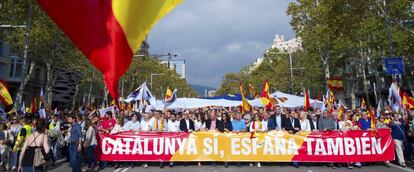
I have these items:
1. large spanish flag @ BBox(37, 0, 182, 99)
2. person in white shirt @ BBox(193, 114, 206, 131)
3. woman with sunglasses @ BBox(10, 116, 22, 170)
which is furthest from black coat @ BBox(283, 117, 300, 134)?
large spanish flag @ BBox(37, 0, 182, 99)

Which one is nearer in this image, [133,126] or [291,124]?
[291,124]

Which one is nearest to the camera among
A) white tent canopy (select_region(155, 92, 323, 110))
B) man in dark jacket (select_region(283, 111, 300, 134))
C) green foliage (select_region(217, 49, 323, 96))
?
man in dark jacket (select_region(283, 111, 300, 134))

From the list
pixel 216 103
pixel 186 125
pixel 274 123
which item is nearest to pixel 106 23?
pixel 274 123

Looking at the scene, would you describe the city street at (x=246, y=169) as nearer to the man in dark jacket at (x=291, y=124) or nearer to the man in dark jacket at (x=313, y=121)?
the man in dark jacket at (x=291, y=124)

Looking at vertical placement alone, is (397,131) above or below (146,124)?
below

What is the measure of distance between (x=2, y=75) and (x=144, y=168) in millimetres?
35456

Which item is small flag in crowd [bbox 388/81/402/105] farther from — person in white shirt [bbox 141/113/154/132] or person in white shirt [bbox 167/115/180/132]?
person in white shirt [bbox 141/113/154/132]

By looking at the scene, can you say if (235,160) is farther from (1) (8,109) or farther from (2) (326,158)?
(1) (8,109)

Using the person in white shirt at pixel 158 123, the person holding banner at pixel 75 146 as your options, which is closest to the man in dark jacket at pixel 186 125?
the person in white shirt at pixel 158 123

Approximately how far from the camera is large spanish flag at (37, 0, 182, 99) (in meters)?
4.14

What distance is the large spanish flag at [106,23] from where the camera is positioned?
4.14 meters

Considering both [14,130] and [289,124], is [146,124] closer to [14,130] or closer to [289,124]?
[14,130]

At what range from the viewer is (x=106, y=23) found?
164 inches

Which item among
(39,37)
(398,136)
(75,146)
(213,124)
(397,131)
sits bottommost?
(75,146)
